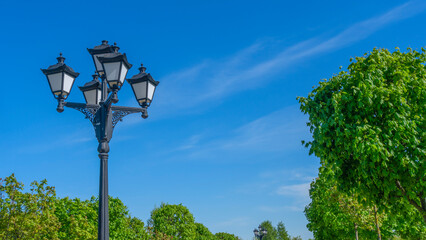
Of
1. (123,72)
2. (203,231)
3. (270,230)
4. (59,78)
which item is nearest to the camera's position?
(123,72)

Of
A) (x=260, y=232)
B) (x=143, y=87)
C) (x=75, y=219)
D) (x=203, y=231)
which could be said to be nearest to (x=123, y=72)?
(x=143, y=87)

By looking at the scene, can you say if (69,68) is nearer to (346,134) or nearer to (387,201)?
(346,134)

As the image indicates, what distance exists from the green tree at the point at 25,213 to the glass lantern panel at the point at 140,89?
17.8 meters

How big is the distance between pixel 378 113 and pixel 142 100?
289 inches

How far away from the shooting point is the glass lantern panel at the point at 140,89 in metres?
8.52

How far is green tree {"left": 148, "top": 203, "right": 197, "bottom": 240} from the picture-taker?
5388 cm

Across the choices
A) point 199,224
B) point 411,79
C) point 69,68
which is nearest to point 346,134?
point 411,79

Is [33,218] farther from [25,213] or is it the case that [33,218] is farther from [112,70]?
[112,70]

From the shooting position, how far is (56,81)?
8.20 meters

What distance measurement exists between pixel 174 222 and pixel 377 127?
155 ft

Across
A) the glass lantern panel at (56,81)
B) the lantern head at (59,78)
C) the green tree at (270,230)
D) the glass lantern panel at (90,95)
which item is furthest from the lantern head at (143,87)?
the green tree at (270,230)

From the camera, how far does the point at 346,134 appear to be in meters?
11.0

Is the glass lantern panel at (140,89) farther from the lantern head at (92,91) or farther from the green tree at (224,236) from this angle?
the green tree at (224,236)

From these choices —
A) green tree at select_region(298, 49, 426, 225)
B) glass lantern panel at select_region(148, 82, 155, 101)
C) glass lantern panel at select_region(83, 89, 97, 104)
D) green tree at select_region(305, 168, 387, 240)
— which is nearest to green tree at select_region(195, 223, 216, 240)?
green tree at select_region(305, 168, 387, 240)
